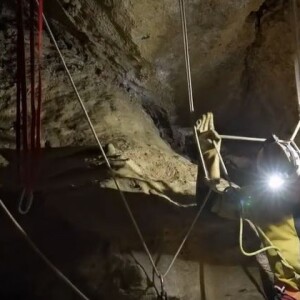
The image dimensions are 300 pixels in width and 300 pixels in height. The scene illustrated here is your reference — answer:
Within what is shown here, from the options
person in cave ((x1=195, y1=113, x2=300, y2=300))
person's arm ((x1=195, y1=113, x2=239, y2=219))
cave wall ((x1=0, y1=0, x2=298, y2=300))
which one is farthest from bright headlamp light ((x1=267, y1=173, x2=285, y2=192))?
cave wall ((x1=0, y1=0, x2=298, y2=300))

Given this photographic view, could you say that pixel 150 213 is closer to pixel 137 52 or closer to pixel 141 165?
pixel 141 165

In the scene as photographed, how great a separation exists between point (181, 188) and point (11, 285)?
45.8 inches

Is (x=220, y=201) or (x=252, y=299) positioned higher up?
(x=220, y=201)

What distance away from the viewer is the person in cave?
204 cm

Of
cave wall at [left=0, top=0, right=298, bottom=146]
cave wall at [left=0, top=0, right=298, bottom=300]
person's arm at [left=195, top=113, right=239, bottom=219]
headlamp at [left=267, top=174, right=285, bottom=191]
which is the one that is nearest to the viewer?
headlamp at [left=267, top=174, right=285, bottom=191]

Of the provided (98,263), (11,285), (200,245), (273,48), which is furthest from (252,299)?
(273,48)

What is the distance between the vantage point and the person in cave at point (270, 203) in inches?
80.1

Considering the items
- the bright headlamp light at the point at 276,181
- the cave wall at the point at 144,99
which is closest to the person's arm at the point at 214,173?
the bright headlamp light at the point at 276,181

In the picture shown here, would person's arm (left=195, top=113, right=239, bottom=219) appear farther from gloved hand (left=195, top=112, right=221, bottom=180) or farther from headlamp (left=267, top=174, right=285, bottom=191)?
headlamp (left=267, top=174, right=285, bottom=191)

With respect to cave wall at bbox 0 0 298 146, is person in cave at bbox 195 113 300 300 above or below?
below

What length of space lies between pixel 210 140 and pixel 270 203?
14.2 inches

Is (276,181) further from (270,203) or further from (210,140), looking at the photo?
(210,140)

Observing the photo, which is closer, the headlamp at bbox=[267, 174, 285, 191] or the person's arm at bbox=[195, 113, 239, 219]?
the headlamp at bbox=[267, 174, 285, 191]

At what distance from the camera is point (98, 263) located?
8.86ft
